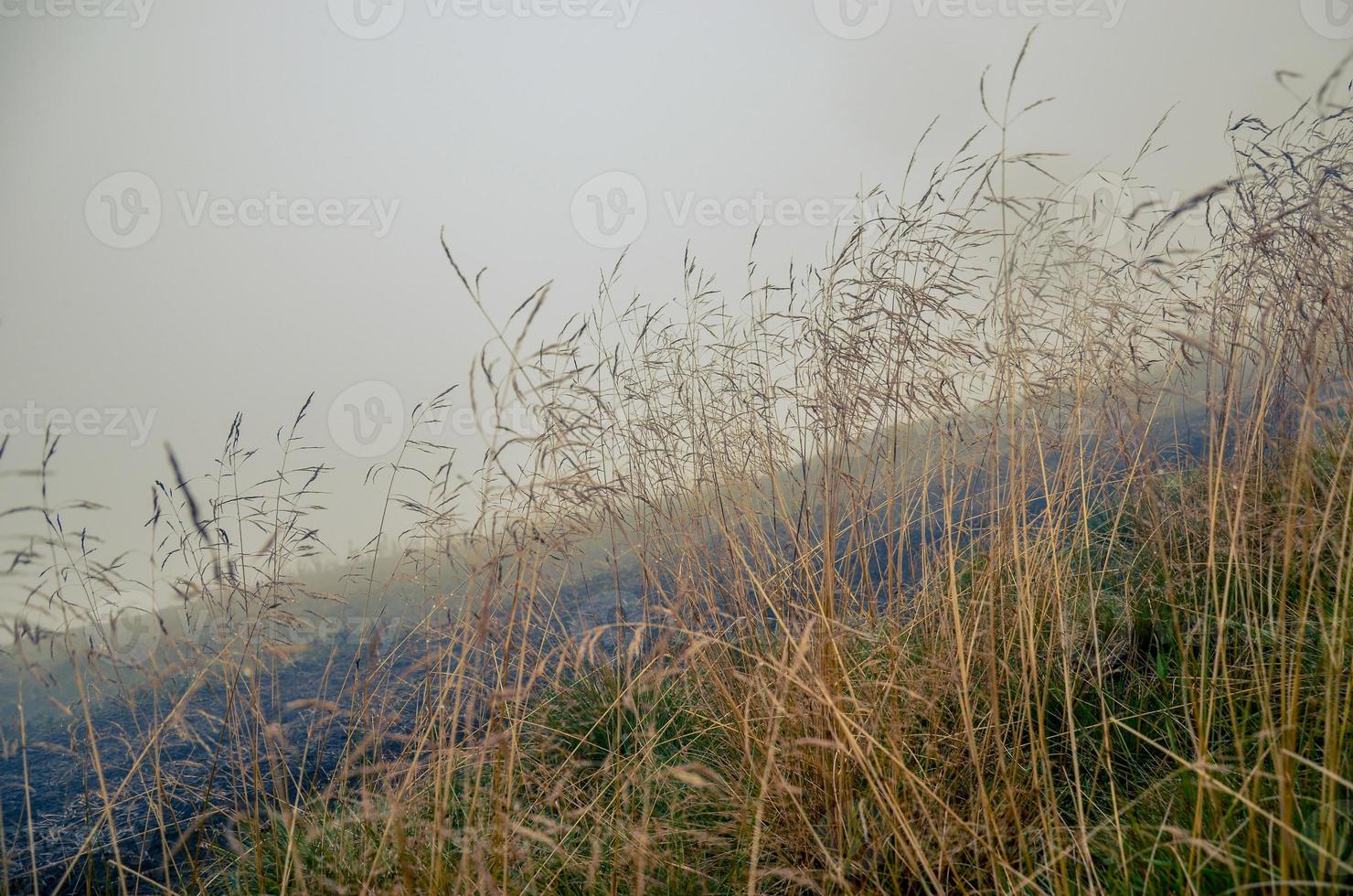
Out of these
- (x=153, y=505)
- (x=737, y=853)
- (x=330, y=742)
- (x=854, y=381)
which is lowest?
(x=330, y=742)

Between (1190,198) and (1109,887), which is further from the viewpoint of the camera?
(1190,198)

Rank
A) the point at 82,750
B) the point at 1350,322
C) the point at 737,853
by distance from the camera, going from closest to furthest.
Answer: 1. the point at 737,853
2. the point at 1350,322
3. the point at 82,750

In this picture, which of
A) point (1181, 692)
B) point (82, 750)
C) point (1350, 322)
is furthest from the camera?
point (82, 750)

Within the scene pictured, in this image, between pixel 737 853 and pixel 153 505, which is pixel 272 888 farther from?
pixel 737 853

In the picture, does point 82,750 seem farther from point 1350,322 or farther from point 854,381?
point 1350,322

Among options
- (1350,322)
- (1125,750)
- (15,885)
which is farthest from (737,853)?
(1350,322)

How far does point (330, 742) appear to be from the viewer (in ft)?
11.1

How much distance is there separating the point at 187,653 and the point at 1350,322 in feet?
12.4

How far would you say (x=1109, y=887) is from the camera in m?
1.36

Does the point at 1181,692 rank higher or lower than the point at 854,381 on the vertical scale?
lower

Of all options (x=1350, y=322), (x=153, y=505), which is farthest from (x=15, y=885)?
(x=1350, y=322)

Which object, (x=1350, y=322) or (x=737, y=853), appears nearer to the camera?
(x=737, y=853)

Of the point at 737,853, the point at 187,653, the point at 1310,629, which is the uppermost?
the point at 187,653

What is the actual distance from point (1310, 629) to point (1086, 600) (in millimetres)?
651
